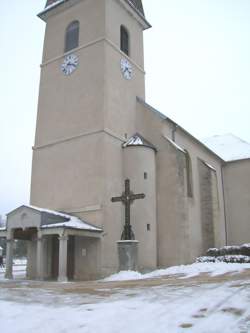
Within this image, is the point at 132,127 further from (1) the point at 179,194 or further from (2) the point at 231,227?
(2) the point at 231,227

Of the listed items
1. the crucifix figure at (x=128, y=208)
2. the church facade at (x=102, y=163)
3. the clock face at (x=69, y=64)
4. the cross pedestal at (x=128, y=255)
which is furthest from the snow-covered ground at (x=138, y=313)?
the clock face at (x=69, y=64)

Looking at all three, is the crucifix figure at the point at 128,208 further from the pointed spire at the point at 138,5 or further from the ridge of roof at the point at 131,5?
the pointed spire at the point at 138,5

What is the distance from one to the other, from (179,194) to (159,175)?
74.9 inches

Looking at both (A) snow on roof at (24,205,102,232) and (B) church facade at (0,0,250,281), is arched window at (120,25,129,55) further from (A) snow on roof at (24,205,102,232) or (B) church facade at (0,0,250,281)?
(A) snow on roof at (24,205,102,232)

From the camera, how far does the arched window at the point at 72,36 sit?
26031 mm

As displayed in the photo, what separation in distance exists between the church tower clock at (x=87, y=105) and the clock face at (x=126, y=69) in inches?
3.2

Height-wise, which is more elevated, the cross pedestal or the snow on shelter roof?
the snow on shelter roof

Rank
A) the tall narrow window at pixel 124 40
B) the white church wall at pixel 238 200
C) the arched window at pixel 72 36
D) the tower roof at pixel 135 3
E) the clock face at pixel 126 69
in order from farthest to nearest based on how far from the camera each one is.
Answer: the white church wall at pixel 238 200 < the tower roof at pixel 135 3 < the tall narrow window at pixel 124 40 < the arched window at pixel 72 36 < the clock face at pixel 126 69

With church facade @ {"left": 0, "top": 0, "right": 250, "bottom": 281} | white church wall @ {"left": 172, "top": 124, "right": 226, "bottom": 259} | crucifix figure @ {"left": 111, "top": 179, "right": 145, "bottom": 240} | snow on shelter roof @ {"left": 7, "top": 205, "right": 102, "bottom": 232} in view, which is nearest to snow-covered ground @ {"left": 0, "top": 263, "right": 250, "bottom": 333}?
crucifix figure @ {"left": 111, "top": 179, "right": 145, "bottom": 240}

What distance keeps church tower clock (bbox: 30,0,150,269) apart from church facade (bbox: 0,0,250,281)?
0.22 ft

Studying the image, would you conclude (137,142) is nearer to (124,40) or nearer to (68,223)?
(68,223)

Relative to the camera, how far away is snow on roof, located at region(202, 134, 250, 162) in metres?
33.6

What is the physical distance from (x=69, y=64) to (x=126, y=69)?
3.83m

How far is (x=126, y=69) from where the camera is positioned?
84.1ft
